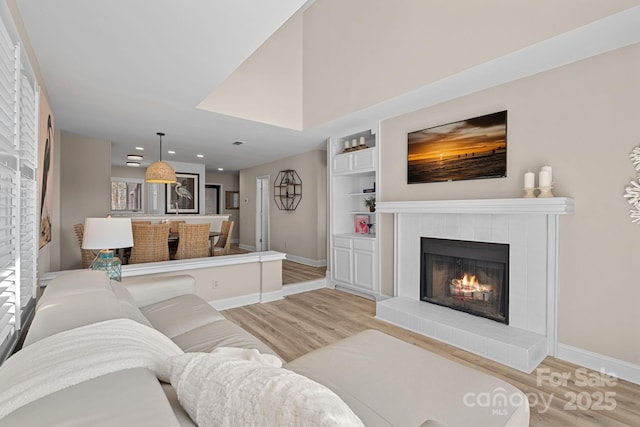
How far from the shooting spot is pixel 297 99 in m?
4.48

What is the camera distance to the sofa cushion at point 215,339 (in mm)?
1741

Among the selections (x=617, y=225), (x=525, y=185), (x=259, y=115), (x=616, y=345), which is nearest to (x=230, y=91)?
(x=259, y=115)

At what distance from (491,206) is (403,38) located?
1.99 m

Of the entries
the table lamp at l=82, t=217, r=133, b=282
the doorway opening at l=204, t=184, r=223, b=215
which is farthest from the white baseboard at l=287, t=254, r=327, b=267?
the doorway opening at l=204, t=184, r=223, b=215

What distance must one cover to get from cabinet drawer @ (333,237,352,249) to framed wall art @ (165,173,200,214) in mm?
5158

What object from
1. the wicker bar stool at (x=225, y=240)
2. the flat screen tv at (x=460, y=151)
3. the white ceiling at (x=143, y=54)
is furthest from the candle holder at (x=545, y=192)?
the wicker bar stool at (x=225, y=240)

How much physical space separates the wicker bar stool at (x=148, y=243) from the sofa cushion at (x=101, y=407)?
11.2 feet

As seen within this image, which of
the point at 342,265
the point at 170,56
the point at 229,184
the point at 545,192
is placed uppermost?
the point at 170,56

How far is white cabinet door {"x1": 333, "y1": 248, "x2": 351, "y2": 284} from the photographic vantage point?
459 centimetres

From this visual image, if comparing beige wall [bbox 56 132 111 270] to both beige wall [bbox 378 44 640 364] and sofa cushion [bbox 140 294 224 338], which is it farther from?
beige wall [bbox 378 44 640 364]

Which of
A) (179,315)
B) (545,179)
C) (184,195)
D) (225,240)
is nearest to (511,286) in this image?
(545,179)

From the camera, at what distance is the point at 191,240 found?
4.03 m

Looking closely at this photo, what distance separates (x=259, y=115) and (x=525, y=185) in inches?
125

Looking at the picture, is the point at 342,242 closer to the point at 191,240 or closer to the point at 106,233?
the point at 191,240
